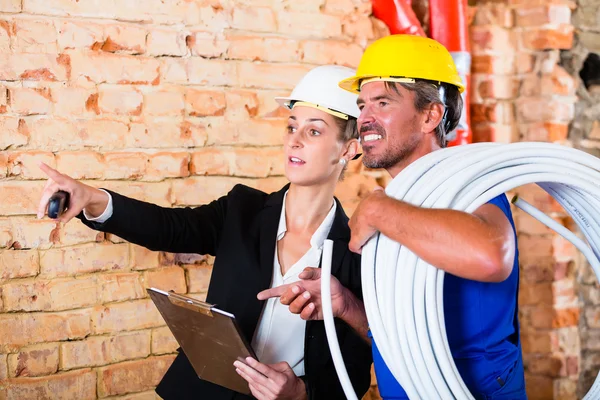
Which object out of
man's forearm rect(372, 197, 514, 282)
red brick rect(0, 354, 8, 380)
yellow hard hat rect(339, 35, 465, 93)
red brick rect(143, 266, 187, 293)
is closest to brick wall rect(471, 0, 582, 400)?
yellow hard hat rect(339, 35, 465, 93)

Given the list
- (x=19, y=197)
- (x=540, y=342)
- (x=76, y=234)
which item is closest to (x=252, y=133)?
(x=76, y=234)

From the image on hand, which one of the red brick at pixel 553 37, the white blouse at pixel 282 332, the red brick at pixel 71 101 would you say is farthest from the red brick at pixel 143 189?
the red brick at pixel 553 37

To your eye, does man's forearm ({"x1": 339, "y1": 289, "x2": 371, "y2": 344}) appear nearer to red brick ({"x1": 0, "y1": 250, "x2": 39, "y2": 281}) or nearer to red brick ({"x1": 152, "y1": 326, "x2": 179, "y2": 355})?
red brick ({"x1": 152, "y1": 326, "x2": 179, "y2": 355})

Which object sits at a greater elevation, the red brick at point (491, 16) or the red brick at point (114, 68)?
the red brick at point (491, 16)

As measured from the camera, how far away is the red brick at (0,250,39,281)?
1.93 m

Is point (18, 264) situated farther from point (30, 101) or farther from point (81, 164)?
point (30, 101)

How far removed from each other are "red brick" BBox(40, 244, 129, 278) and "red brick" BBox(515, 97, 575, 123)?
1.62m

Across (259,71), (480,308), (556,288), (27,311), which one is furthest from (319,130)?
(556,288)

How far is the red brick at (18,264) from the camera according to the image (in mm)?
1935

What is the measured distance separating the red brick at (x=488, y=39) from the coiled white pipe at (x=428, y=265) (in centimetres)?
126

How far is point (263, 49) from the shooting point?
7.46 feet

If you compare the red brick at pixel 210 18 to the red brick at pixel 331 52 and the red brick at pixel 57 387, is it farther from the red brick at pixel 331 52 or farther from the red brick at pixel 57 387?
the red brick at pixel 57 387

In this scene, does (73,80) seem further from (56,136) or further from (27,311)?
(27,311)

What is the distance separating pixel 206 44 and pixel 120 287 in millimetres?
Result: 817
